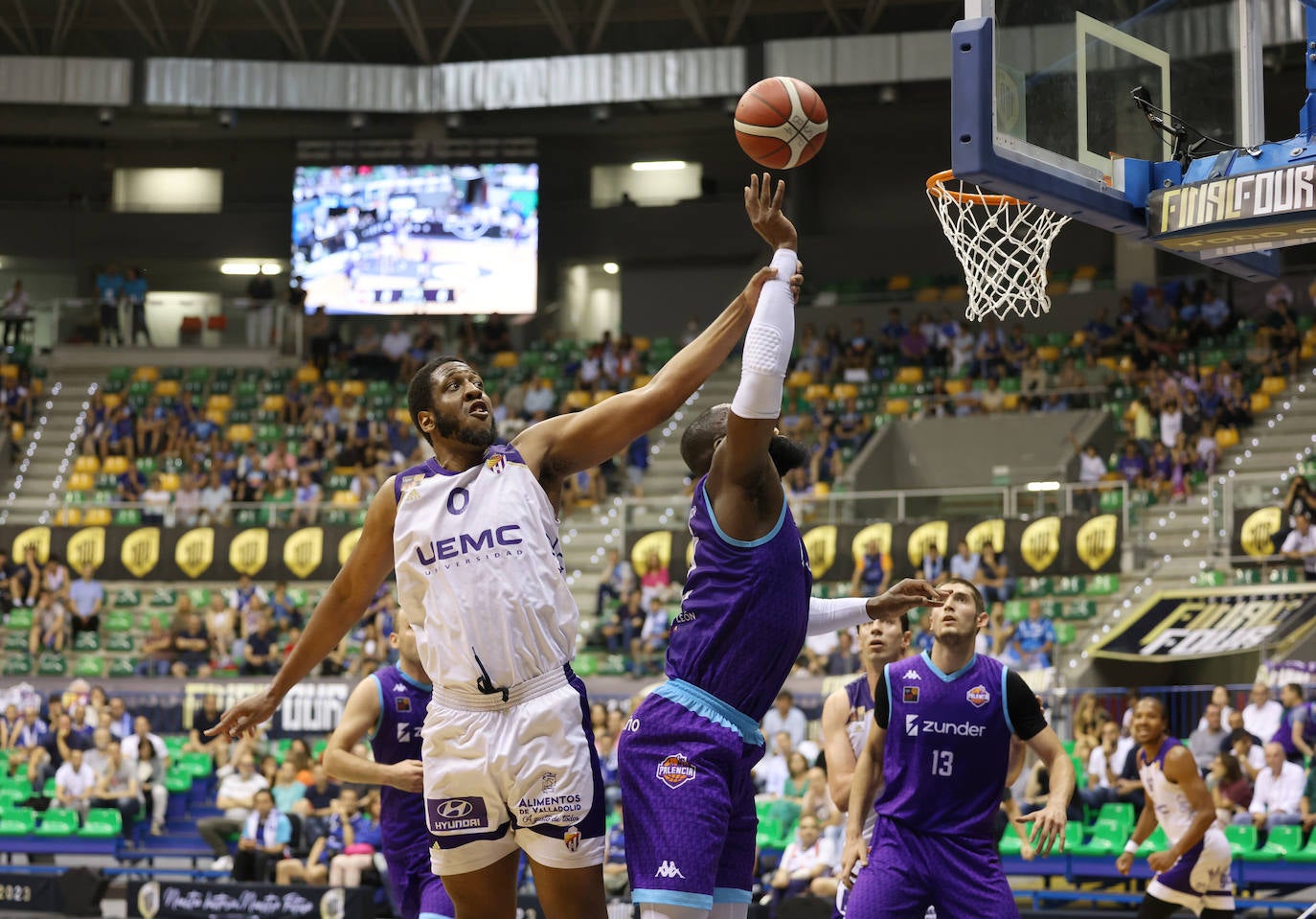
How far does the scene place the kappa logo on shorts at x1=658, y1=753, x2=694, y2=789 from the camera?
16.4 feet

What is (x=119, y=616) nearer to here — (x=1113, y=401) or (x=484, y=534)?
(x=1113, y=401)

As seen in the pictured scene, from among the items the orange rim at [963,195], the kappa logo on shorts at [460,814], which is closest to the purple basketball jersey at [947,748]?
the kappa logo on shorts at [460,814]

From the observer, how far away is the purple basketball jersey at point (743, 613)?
5.11 meters

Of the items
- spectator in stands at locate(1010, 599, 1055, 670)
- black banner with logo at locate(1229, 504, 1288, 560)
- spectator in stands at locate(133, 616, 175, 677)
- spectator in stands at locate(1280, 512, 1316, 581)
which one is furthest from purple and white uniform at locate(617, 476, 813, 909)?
spectator in stands at locate(133, 616, 175, 677)

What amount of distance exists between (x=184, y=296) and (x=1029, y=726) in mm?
26869

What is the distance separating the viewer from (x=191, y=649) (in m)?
21.7

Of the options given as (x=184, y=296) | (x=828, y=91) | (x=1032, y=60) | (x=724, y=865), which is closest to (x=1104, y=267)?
(x=828, y=91)

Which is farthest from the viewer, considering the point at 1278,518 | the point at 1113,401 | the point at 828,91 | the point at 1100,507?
the point at 828,91

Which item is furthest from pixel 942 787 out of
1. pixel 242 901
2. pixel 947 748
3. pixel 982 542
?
pixel 982 542

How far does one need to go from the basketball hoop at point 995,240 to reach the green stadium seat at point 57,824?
38.2 feet

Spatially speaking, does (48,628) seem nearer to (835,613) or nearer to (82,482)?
(82,482)

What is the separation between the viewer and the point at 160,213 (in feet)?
114

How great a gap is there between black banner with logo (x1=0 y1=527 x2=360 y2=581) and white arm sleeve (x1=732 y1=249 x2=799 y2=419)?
19.7m

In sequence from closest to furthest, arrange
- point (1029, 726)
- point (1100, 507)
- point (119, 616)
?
point (1029, 726) < point (1100, 507) < point (119, 616)
